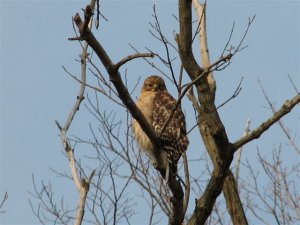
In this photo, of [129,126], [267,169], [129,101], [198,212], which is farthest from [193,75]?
[267,169]

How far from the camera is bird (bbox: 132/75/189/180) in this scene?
219 inches

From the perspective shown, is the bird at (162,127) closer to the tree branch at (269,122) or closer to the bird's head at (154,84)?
the bird's head at (154,84)

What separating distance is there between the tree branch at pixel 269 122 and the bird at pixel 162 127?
672mm

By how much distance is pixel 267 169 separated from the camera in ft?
28.8

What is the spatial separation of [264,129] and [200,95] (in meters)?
0.52

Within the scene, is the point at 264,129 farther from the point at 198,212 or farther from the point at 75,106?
the point at 75,106

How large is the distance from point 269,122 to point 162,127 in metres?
1.47

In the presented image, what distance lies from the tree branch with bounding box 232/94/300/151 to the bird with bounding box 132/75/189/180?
0.67m

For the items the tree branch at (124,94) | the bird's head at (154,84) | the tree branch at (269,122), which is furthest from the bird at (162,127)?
the tree branch at (269,122)

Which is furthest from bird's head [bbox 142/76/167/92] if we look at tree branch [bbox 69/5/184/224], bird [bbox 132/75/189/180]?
tree branch [bbox 69/5/184/224]

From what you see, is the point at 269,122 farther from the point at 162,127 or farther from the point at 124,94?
the point at 162,127

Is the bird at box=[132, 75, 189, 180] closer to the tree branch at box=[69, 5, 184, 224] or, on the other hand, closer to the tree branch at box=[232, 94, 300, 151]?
the tree branch at box=[69, 5, 184, 224]

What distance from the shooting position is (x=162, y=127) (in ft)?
18.5

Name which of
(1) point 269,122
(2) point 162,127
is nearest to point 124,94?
(1) point 269,122
